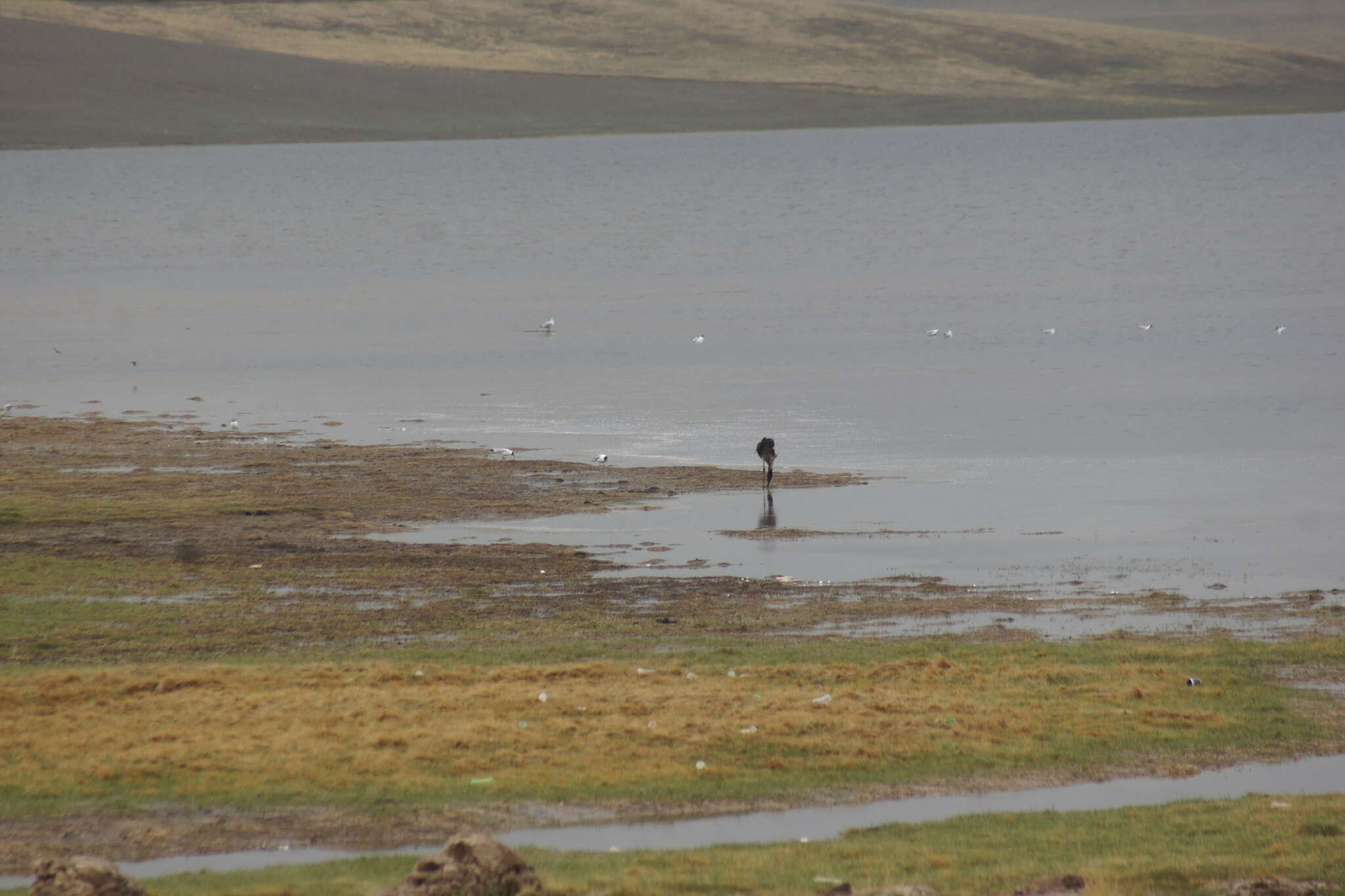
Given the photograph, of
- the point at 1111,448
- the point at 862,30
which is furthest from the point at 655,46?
the point at 1111,448

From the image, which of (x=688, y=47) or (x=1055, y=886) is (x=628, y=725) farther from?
(x=688, y=47)

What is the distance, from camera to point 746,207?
93.6 metres

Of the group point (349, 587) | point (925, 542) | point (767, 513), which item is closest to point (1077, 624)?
point (925, 542)

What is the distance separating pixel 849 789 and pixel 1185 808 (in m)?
2.43

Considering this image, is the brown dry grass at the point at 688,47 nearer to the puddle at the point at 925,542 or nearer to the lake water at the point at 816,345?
the lake water at the point at 816,345

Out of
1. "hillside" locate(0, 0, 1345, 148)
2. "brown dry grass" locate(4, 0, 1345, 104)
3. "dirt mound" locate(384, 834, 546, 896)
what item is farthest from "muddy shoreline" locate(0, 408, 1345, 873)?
"brown dry grass" locate(4, 0, 1345, 104)

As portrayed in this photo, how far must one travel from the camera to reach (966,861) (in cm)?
1055

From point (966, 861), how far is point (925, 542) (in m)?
11.2

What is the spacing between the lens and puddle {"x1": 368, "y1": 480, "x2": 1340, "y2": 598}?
19.6m

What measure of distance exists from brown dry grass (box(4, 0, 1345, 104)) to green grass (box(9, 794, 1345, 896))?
6556 inches

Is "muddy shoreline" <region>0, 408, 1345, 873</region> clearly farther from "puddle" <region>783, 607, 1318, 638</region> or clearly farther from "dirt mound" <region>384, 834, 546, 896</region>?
"dirt mound" <region>384, 834, 546, 896</region>

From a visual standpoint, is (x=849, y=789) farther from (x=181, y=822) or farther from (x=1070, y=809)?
(x=181, y=822)

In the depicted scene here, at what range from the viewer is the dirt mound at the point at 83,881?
8773 millimetres

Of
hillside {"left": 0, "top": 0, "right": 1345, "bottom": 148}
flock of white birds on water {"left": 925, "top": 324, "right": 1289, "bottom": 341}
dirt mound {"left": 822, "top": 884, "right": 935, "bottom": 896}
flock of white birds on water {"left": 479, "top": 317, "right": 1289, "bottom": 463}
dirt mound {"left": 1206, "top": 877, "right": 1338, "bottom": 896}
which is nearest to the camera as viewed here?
dirt mound {"left": 1206, "top": 877, "right": 1338, "bottom": 896}
